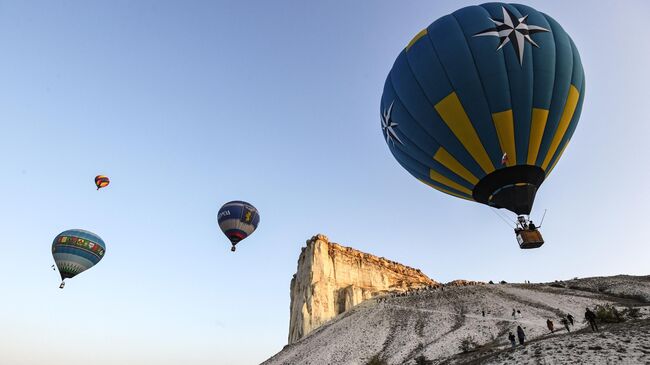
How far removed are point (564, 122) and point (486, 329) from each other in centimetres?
1951

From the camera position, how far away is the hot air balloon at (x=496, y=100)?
19.9 m

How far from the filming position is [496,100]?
19922mm

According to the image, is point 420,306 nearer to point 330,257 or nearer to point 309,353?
point 309,353

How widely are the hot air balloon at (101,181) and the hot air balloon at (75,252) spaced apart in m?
9.03

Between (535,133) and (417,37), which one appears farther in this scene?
(417,37)

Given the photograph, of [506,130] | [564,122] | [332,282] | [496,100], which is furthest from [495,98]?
[332,282]

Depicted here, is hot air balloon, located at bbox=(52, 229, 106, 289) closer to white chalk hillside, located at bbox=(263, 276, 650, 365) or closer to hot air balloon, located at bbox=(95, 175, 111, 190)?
hot air balloon, located at bbox=(95, 175, 111, 190)

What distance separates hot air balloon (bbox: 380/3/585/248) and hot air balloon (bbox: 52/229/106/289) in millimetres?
40368

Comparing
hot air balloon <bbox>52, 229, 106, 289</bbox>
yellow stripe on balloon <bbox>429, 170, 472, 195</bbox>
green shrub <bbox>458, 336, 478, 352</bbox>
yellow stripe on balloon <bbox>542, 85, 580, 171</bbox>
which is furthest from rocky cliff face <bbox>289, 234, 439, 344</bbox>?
yellow stripe on balloon <bbox>542, 85, 580, 171</bbox>

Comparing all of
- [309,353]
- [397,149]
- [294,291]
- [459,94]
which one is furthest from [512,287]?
[294,291]

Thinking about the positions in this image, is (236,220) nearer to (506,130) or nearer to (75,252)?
(75,252)

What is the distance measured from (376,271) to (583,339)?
93395mm

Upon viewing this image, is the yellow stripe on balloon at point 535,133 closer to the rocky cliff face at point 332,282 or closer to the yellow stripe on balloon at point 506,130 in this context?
the yellow stripe on balloon at point 506,130

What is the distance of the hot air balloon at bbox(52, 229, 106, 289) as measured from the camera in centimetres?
4303
